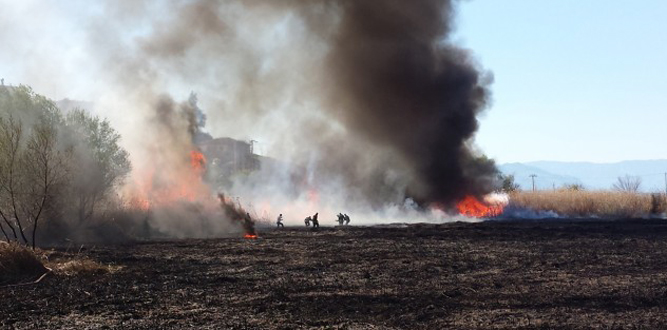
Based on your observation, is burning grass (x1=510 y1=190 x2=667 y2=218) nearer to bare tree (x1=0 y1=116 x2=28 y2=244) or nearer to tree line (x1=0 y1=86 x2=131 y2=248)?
tree line (x1=0 y1=86 x2=131 y2=248)

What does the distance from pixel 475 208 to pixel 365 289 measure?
41.0m

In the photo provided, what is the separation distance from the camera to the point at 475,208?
184 ft

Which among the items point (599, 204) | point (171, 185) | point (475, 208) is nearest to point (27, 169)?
point (171, 185)

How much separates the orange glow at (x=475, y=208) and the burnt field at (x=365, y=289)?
2577 centimetres

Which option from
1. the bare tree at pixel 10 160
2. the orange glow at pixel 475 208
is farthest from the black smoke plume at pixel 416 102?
the bare tree at pixel 10 160

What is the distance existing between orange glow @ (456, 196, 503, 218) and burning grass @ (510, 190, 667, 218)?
2.39 m

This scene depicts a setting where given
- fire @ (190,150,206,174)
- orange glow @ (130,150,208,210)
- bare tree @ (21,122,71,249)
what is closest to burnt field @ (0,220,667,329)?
bare tree @ (21,122,71,249)

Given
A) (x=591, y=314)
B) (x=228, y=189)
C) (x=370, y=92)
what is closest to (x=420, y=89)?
(x=370, y=92)

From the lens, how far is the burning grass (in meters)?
57.1

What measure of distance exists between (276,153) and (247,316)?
57.8m

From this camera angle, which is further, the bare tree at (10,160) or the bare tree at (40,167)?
the bare tree at (40,167)

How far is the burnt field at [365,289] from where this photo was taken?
12867 mm

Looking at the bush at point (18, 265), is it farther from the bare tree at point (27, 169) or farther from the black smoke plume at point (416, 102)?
the black smoke plume at point (416, 102)

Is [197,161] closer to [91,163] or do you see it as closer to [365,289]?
[91,163]
